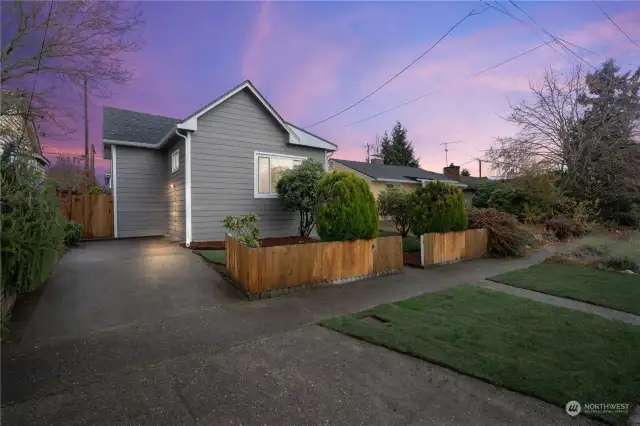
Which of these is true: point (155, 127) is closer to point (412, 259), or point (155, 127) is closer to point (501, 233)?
point (412, 259)

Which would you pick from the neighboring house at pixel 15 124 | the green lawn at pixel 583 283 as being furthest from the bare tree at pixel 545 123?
the neighboring house at pixel 15 124

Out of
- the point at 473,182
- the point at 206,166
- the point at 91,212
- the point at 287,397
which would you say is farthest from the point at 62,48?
the point at 473,182

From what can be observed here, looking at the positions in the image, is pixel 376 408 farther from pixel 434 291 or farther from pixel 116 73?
pixel 116 73

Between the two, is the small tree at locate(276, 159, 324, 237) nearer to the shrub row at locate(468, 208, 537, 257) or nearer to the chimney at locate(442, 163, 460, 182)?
the shrub row at locate(468, 208, 537, 257)

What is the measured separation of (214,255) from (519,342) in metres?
6.80

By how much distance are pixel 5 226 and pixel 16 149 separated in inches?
44.3

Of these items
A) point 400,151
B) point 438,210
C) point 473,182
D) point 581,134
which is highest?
point 400,151

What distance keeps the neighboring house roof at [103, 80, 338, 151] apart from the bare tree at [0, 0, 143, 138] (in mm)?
4104

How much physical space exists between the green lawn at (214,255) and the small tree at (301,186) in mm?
2997

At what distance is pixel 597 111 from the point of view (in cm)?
1938

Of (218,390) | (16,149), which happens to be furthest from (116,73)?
(218,390)

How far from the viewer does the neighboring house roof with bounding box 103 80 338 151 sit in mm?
9836

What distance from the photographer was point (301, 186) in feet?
33.8

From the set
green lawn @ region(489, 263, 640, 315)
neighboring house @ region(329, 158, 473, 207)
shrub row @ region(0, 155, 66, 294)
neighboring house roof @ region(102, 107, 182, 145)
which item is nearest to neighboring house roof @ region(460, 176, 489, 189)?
neighboring house @ region(329, 158, 473, 207)
